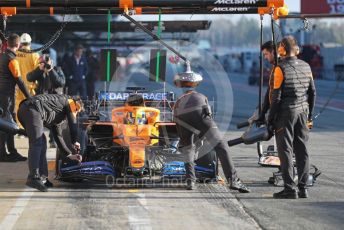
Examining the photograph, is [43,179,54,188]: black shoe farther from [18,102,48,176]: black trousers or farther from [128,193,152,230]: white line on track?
[128,193,152,230]: white line on track

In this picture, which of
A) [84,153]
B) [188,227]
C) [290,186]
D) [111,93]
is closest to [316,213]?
[290,186]

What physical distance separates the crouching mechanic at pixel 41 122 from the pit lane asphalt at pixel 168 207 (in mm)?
279

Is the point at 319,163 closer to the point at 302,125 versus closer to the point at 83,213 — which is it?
the point at 302,125

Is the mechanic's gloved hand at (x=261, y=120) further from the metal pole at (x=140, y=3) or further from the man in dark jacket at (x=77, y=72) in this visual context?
the man in dark jacket at (x=77, y=72)

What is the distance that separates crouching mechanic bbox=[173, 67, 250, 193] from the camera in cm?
928

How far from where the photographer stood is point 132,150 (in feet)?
30.9

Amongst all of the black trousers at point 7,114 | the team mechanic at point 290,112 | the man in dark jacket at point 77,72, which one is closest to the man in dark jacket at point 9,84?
the black trousers at point 7,114

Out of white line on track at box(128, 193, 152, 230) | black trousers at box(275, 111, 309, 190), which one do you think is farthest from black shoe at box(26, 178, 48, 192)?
black trousers at box(275, 111, 309, 190)

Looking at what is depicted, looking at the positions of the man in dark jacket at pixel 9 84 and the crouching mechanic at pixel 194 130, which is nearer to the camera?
the crouching mechanic at pixel 194 130

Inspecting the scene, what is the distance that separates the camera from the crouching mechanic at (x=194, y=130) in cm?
928

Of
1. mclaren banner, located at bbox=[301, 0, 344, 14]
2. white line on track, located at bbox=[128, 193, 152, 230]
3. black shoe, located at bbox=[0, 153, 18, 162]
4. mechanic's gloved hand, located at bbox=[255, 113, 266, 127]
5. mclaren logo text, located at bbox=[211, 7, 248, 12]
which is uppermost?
mclaren banner, located at bbox=[301, 0, 344, 14]

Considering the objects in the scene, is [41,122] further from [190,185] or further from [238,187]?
[238,187]

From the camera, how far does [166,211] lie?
817 centimetres

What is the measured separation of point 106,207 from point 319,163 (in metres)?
4.83
